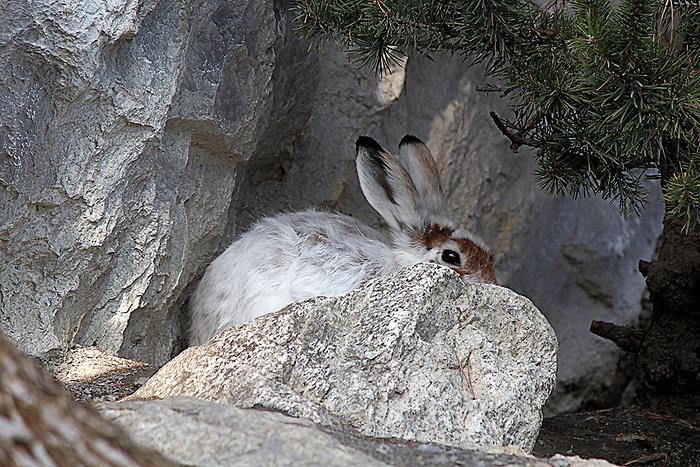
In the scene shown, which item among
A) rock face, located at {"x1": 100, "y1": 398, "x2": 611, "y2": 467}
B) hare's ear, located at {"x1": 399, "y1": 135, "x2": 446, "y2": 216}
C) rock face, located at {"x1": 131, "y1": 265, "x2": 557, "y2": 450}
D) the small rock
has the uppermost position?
hare's ear, located at {"x1": 399, "y1": 135, "x2": 446, "y2": 216}

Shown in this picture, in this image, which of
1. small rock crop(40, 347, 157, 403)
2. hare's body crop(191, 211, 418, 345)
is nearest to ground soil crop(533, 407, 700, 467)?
hare's body crop(191, 211, 418, 345)

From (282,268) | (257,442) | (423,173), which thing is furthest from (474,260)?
(257,442)

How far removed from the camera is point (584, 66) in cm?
237

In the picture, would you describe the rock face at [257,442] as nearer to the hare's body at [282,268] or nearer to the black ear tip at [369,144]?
the hare's body at [282,268]

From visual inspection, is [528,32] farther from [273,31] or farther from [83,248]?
[83,248]

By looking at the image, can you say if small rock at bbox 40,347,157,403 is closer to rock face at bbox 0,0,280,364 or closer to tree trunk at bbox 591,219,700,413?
rock face at bbox 0,0,280,364

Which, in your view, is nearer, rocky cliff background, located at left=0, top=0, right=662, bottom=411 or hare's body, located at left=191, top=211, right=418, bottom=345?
rocky cliff background, located at left=0, top=0, right=662, bottom=411

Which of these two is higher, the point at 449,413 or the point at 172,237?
the point at 172,237

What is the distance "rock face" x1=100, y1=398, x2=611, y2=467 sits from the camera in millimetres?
1698

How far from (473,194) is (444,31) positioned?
1.85 meters

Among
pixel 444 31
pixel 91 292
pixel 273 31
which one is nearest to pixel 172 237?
pixel 91 292

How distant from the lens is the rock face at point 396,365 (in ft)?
7.65

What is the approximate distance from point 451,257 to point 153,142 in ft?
3.91

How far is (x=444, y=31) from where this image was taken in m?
2.87
